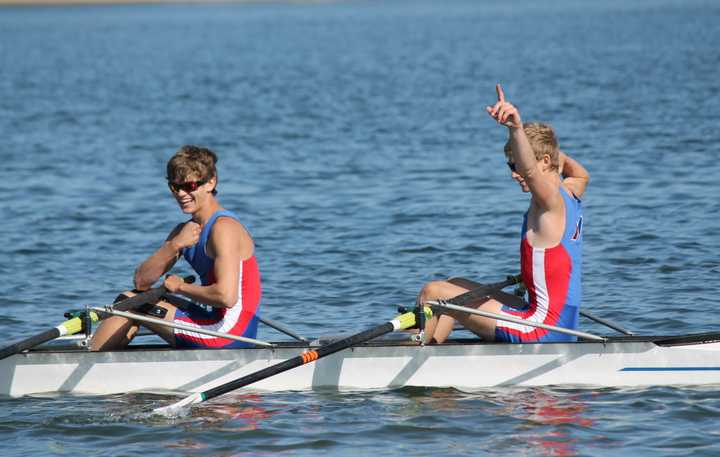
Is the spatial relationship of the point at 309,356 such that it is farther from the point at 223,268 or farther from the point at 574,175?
the point at 574,175

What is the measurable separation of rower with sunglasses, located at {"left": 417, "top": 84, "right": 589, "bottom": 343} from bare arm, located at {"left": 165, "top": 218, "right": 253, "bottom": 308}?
144 cm

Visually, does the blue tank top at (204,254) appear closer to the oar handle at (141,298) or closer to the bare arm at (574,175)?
the oar handle at (141,298)

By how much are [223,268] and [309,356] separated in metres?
0.93

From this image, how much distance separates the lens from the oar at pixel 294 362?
30.2 ft

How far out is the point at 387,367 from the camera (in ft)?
32.1

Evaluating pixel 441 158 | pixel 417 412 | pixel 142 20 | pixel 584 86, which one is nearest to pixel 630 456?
pixel 417 412

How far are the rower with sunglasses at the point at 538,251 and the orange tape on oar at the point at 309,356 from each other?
2.97 ft

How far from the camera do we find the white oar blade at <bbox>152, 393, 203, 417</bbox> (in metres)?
9.29

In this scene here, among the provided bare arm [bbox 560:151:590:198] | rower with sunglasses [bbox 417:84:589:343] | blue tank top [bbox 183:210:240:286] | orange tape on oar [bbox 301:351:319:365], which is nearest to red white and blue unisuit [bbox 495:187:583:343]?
rower with sunglasses [bbox 417:84:589:343]

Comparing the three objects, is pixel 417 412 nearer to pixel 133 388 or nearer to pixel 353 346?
pixel 353 346

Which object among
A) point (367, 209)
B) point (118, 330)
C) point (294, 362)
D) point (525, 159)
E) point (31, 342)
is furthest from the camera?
point (367, 209)

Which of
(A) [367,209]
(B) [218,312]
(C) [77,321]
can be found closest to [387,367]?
(B) [218,312]

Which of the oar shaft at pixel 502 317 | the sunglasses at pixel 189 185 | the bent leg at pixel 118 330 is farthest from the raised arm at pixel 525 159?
the bent leg at pixel 118 330

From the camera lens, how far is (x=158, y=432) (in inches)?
365
